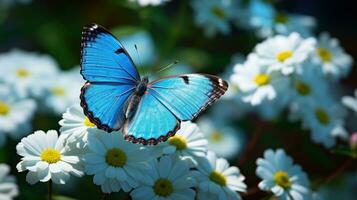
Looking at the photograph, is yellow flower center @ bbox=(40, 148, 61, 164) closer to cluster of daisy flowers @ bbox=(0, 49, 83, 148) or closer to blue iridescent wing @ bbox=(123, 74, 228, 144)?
blue iridescent wing @ bbox=(123, 74, 228, 144)

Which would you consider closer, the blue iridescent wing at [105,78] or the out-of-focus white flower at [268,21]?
the blue iridescent wing at [105,78]

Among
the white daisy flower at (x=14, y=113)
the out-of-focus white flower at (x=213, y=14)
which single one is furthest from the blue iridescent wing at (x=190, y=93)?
the out-of-focus white flower at (x=213, y=14)

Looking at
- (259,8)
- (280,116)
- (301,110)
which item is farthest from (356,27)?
(301,110)

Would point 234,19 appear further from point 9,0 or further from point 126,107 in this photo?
point 126,107

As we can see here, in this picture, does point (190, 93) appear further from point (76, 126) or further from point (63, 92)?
point (63, 92)

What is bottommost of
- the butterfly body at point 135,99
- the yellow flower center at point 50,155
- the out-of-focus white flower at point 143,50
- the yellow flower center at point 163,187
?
the yellow flower center at point 163,187

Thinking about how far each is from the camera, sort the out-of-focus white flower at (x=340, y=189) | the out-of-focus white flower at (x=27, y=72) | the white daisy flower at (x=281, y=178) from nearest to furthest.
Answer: the white daisy flower at (x=281, y=178) < the out-of-focus white flower at (x=27, y=72) < the out-of-focus white flower at (x=340, y=189)

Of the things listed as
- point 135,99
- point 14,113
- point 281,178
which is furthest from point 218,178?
point 14,113

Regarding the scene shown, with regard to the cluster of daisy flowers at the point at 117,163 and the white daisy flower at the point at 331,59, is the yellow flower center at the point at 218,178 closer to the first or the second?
the cluster of daisy flowers at the point at 117,163
